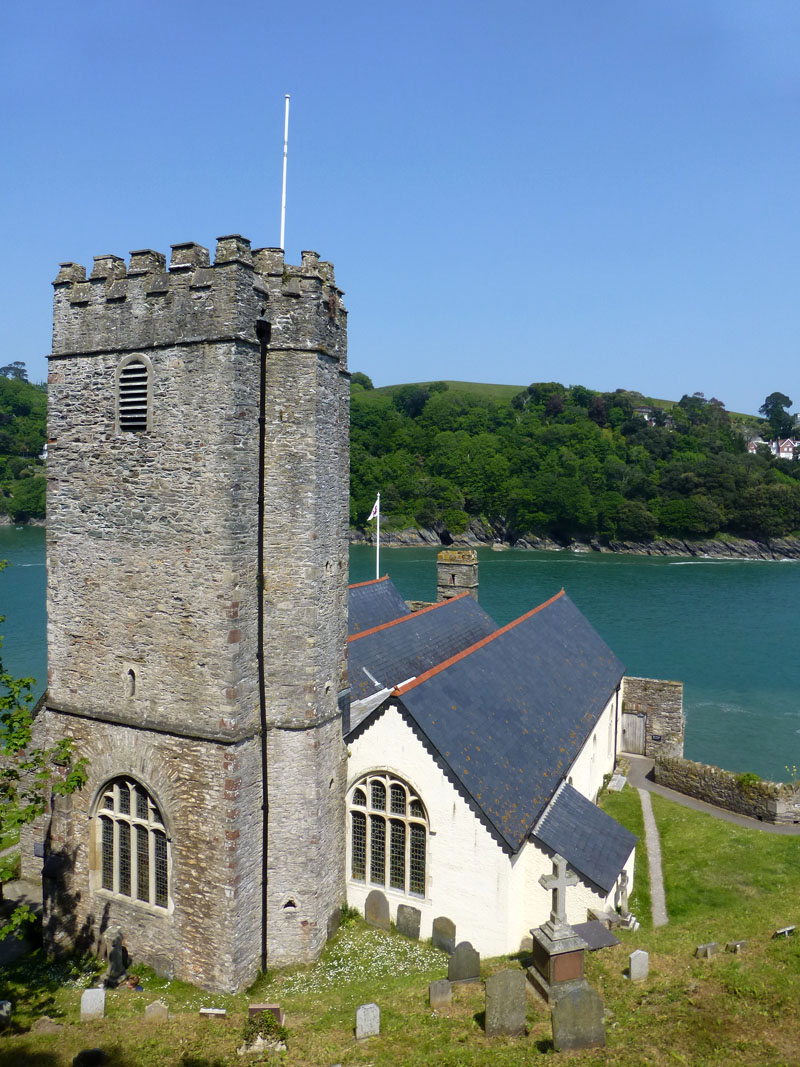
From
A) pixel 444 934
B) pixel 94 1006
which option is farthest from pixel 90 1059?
pixel 444 934

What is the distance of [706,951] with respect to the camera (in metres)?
13.8

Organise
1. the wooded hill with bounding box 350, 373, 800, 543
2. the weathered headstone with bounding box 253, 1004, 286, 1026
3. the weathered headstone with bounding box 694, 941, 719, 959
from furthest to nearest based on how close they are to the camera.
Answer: the wooded hill with bounding box 350, 373, 800, 543, the weathered headstone with bounding box 694, 941, 719, 959, the weathered headstone with bounding box 253, 1004, 286, 1026

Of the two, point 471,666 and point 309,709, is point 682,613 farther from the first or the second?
point 309,709

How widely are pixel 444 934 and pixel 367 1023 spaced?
402cm

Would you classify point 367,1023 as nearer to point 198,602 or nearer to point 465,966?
point 465,966

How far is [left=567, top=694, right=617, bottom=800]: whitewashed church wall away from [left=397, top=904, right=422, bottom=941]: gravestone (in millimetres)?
5895

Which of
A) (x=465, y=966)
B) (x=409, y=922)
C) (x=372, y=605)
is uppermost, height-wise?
(x=372, y=605)

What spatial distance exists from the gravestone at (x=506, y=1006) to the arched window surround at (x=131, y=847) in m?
6.63

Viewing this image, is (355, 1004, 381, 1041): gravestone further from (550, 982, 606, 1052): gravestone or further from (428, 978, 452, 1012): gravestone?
(550, 982, 606, 1052): gravestone

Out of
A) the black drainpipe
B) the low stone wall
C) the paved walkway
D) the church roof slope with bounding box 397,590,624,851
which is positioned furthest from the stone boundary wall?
the black drainpipe

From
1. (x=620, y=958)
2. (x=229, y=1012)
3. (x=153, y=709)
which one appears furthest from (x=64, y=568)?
(x=620, y=958)

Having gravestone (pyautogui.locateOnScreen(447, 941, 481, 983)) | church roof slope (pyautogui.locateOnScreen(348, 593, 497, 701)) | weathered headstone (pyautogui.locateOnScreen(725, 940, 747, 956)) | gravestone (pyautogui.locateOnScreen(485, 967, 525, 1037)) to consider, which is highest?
church roof slope (pyautogui.locateOnScreen(348, 593, 497, 701))

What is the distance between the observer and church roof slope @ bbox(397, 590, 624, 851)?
15.9 metres

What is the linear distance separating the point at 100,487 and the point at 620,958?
13629 millimetres
